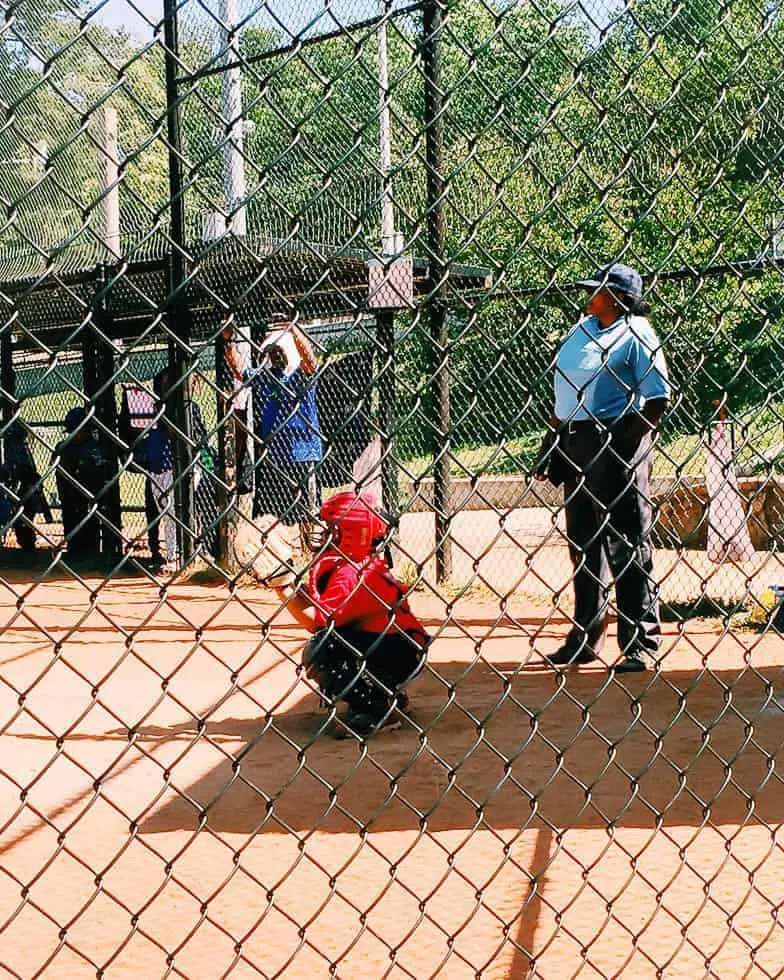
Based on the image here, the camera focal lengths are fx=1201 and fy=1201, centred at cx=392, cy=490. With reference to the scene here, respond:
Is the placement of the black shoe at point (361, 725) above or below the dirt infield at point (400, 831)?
below

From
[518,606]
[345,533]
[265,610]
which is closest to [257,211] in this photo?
[265,610]

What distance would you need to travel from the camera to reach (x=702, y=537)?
35.8ft

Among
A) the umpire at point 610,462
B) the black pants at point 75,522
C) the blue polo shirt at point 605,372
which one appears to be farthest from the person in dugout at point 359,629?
the black pants at point 75,522

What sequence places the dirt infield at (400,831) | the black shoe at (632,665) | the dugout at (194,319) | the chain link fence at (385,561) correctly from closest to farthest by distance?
the chain link fence at (385,561) → the dirt infield at (400,831) → the black shoe at (632,665) → the dugout at (194,319)

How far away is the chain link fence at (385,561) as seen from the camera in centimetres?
216

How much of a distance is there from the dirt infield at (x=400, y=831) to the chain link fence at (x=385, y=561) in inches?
0.8

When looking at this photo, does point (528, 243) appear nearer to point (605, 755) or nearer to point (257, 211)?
point (605, 755)

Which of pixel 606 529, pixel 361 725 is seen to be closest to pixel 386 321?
pixel 606 529

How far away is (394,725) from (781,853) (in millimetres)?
2005

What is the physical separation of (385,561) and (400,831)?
1182 mm

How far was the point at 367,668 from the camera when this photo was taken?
15.7 ft

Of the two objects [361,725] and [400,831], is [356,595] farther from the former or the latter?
[400,831]

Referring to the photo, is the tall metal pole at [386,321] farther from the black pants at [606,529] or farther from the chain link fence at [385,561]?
the black pants at [606,529]

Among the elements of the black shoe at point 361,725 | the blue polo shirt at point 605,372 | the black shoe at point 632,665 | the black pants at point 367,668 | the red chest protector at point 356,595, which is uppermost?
the blue polo shirt at point 605,372
